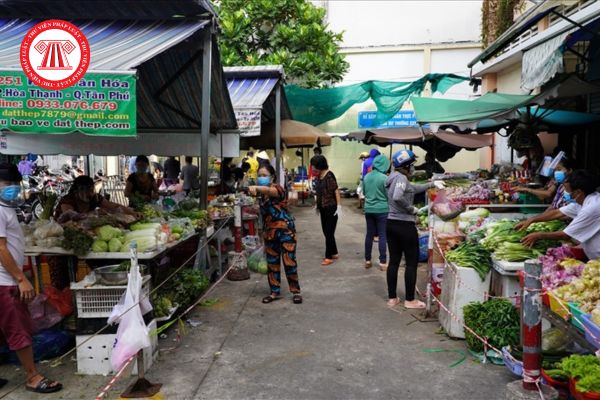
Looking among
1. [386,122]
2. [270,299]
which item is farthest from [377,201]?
[386,122]

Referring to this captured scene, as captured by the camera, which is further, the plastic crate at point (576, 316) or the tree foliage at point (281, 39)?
the tree foliage at point (281, 39)

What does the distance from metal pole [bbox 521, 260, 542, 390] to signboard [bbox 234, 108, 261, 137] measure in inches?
266

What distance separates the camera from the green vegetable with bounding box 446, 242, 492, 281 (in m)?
5.00

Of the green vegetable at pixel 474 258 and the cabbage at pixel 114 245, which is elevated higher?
the cabbage at pixel 114 245

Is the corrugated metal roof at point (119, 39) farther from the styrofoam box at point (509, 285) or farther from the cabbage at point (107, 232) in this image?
the styrofoam box at point (509, 285)

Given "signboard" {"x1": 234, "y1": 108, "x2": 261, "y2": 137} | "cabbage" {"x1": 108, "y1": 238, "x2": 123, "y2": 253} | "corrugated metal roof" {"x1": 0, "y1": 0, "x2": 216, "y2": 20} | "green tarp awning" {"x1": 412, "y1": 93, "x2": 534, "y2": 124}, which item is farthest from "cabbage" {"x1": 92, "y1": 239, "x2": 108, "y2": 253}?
"green tarp awning" {"x1": 412, "y1": 93, "x2": 534, "y2": 124}

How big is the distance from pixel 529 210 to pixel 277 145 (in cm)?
593

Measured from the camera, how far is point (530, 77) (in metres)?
5.98

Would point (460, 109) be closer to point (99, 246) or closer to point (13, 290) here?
point (99, 246)

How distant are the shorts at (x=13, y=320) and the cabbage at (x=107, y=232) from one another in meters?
1.04

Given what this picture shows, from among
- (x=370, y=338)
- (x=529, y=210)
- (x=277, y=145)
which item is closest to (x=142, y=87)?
(x=277, y=145)

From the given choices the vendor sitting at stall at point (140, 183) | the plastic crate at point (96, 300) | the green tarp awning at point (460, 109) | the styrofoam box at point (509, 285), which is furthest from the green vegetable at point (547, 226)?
the vendor sitting at stall at point (140, 183)

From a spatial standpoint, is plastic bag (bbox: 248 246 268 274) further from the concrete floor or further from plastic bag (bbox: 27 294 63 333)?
plastic bag (bbox: 27 294 63 333)

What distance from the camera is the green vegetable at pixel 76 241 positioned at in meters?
4.64
